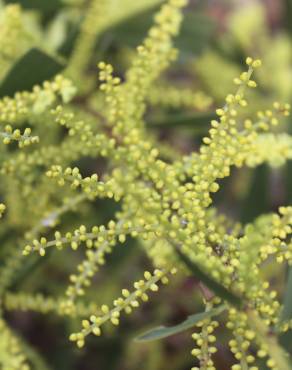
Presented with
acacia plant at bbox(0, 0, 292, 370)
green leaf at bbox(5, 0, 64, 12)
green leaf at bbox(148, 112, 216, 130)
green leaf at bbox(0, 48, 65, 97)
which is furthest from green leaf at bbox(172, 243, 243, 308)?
green leaf at bbox(5, 0, 64, 12)

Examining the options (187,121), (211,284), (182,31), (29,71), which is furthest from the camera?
(182,31)

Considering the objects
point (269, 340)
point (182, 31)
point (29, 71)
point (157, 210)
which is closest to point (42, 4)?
point (29, 71)

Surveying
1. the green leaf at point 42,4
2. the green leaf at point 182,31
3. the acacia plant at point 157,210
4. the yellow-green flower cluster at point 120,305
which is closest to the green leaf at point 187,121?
the acacia plant at point 157,210

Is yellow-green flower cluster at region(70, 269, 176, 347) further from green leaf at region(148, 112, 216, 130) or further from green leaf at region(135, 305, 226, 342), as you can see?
green leaf at region(148, 112, 216, 130)

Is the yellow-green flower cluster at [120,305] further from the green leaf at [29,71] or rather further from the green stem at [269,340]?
the green leaf at [29,71]

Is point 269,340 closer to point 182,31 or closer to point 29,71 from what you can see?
point 29,71
